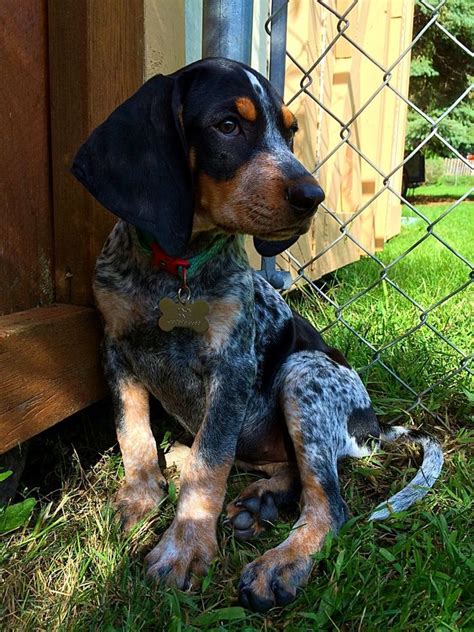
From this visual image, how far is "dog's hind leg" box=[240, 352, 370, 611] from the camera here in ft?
6.81

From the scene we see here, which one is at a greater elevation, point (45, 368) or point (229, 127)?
point (229, 127)

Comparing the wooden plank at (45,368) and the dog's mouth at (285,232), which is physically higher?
the dog's mouth at (285,232)

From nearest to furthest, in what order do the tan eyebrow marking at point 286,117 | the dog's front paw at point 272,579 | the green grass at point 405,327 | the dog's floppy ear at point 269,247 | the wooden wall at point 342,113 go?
the dog's front paw at point 272,579
the tan eyebrow marking at point 286,117
the dog's floppy ear at point 269,247
the green grass at point 405,327
the wooden wall at point 342,113

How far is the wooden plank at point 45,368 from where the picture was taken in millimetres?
2193

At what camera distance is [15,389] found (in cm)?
222

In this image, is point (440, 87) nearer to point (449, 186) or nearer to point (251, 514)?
point (449, 186)

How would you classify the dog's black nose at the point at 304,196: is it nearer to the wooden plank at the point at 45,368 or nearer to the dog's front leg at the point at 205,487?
the dog's front leg at the point at 205,487

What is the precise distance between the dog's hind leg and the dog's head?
69 centimetres

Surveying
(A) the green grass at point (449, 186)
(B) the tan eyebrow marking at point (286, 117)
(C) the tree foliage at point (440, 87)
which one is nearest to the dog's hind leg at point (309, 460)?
(B) the tan eyebrow marking at point (286, 117)

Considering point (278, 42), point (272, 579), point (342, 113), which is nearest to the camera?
point (272, 579)

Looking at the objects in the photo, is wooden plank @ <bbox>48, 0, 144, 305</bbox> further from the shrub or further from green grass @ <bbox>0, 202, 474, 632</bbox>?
the shrub

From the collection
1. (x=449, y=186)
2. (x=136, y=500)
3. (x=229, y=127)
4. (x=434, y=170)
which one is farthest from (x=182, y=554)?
(x=434, y=170)

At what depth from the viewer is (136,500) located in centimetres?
247

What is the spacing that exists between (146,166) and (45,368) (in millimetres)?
781
